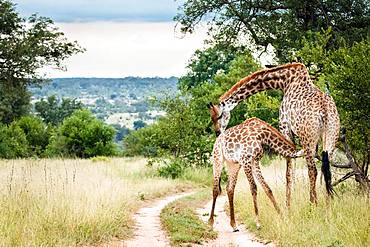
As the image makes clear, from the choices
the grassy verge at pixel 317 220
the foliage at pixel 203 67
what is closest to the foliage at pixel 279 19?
the grassy verge at pixel 317 220

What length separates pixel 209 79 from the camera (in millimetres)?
57156

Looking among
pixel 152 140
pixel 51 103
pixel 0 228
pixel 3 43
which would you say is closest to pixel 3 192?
pixel 0 228

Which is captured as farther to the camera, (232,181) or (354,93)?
(354,93)

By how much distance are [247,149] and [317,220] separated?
211 centimetres

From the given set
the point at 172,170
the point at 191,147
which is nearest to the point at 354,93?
the point at 172,170

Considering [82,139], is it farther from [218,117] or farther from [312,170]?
[312,170]

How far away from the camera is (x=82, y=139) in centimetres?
4675

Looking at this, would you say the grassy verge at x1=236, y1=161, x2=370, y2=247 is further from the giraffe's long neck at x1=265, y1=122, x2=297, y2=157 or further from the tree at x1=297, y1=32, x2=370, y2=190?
A: the giraffe's long neck at x1=265, y1=122, x2=297, y2=157

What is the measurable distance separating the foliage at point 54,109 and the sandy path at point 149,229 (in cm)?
7335

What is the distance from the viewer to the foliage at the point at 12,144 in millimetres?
39656

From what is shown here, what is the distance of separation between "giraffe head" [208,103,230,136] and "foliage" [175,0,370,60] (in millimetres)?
11534

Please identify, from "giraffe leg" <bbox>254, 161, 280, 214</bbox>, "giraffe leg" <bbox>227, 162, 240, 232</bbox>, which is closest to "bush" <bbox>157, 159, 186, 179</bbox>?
"giraffe leg" <bbox>227, 162, 240, 232</bbox>

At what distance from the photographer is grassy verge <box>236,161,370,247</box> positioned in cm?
959

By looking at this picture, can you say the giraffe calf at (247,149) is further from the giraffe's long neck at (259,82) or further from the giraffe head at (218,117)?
the giraffe's long neck at (259,82)
